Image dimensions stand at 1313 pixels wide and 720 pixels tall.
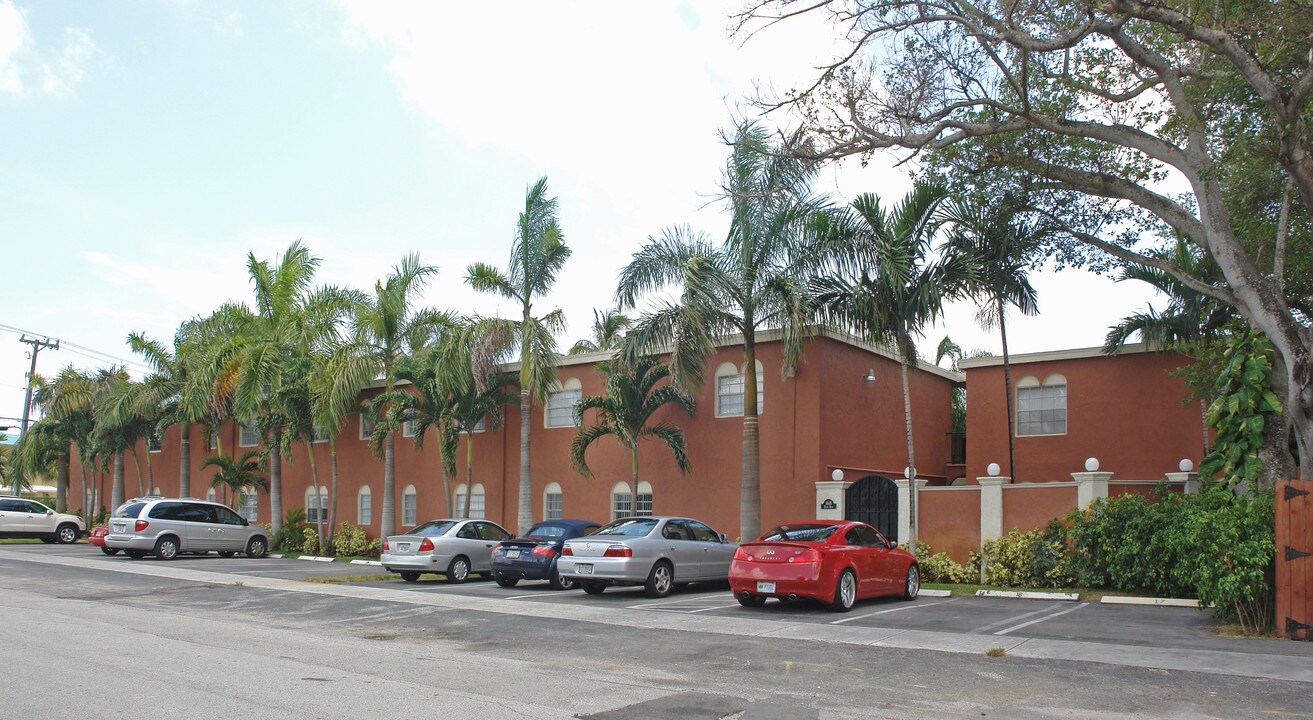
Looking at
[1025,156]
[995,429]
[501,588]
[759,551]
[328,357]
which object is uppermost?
[1025,156]

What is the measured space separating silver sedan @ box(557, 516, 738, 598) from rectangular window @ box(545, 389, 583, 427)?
33.3 feet

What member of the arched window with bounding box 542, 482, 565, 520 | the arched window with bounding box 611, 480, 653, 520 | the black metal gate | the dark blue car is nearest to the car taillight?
the dark blue car

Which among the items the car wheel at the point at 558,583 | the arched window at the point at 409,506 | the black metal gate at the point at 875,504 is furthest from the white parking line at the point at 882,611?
the arched window at the point at 409,506

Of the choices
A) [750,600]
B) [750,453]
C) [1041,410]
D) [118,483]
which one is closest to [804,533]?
[750,600]

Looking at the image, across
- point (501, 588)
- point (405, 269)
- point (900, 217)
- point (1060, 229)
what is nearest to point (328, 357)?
point (405, 269)

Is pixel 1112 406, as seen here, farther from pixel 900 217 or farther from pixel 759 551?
pixel 759 551

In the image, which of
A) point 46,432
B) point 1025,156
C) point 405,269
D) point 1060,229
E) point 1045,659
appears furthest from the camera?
point 46,432

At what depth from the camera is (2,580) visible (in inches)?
808

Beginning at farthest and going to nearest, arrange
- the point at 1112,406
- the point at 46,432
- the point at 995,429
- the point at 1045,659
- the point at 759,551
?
the point at 46,432, the point at 995,429, the point at 1112,406, the point at 759,551, the point at 1045,659

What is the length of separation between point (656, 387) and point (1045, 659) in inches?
630

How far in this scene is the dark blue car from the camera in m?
19.4

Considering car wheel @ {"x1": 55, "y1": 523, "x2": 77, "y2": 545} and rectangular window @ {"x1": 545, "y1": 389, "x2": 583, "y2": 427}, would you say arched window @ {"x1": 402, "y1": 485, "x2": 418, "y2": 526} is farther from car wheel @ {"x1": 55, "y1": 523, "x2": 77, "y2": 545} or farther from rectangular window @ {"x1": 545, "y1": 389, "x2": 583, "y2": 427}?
car wheel @ {"x1": 55, "y1": 523, "x2": 77, "y2": 545}

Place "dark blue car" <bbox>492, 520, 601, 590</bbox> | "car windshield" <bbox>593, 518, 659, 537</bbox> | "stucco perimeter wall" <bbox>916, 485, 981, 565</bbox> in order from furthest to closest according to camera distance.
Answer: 1. "stucco perimeter wall" <bbox>916, 485, 981, 565</bbox>
2. "dark blue car" <bbox>492, 520, 601, 590</bbox>
3. "car windshield" <bbox>593, 518, 659, 537</bbox>

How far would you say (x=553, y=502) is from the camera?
28.9 m
